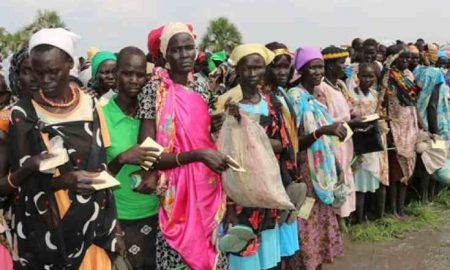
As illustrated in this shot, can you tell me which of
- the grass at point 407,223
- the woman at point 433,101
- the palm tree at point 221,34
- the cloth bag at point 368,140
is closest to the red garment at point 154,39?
the cloth bag at point 368,140

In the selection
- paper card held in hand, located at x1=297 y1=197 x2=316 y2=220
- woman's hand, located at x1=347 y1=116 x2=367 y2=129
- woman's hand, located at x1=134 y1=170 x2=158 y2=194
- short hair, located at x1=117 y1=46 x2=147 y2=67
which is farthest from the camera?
woman's hand, located at x1=347 y1=116 x2=367 y2=129

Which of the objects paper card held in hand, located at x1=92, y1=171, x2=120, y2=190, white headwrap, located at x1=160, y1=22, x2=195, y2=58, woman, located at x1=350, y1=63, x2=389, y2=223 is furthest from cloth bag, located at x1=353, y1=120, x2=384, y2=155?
paper card held in hand, located at x1=92, y1=171, x2=120, y2=190

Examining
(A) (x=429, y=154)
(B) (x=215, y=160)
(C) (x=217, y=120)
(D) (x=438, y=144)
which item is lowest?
(A) (x=429, y=154)

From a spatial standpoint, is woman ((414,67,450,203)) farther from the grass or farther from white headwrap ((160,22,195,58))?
white headwrap ((160,22,195,58))

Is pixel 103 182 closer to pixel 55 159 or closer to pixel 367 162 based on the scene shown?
pixel 55 159

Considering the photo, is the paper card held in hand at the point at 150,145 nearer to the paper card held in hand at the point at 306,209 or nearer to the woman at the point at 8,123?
the woman at the point at 8,123

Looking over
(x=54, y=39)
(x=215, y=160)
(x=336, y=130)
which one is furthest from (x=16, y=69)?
(x=336, y=130)

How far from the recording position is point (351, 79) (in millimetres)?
5281

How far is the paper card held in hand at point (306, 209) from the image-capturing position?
11.8 feet

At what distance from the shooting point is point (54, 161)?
6.09ft

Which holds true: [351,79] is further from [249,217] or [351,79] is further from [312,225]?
[249,217]

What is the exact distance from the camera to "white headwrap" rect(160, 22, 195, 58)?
2.65 m

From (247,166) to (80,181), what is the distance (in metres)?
1.02

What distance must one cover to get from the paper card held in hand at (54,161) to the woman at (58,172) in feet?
0.35
